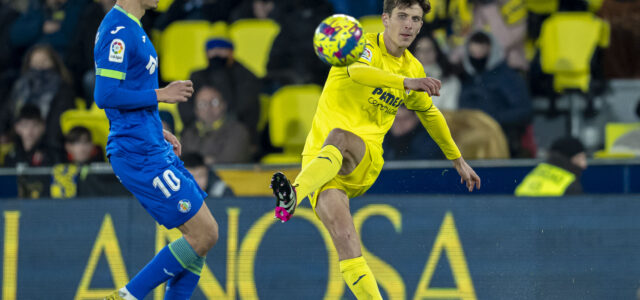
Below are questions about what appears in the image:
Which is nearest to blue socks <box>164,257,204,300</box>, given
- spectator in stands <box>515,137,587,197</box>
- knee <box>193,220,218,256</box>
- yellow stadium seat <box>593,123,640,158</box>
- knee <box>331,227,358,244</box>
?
knee <box>193,220,218,256</box>

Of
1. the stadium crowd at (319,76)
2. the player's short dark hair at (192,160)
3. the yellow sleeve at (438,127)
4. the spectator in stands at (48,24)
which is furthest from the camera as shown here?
the spectator in stands at (48,24)

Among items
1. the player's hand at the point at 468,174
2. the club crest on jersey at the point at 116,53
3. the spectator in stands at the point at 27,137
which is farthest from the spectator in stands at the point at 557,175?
the spectator in stands at the point at 27,137

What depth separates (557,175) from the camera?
8.20 metres

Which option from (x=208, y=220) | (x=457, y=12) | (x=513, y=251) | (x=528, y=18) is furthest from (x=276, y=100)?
(x=208, y=220)

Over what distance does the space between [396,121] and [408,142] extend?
23 cm

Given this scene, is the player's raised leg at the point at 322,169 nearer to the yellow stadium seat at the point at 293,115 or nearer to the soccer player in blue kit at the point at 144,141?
the soccer player in blue kit at the point at 144,141

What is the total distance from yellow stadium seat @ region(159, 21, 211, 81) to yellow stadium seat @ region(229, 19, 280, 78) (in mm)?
419

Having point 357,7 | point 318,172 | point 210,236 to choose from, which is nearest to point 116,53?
point 210,236

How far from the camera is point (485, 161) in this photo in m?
8.28

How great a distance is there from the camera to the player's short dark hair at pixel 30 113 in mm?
10828

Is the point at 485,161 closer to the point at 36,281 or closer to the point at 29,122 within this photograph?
the point at 36,281

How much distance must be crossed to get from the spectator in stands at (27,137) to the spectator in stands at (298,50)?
Result: 98.2 inches

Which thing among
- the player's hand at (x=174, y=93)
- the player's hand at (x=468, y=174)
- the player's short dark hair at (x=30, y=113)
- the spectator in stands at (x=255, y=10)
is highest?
the player's hand at (x=174, y=93)

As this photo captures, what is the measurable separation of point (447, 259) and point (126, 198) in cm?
270
